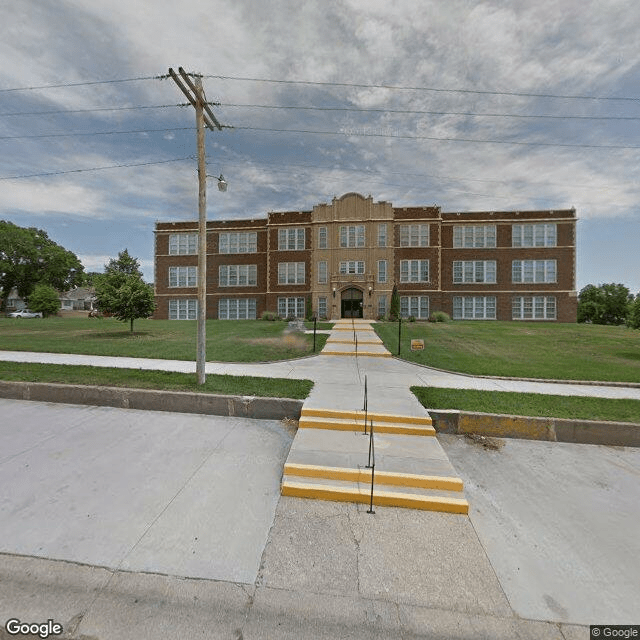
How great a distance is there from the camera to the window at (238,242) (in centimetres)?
3531

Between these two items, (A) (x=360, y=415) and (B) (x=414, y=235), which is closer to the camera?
(A) (x=360, y=415)

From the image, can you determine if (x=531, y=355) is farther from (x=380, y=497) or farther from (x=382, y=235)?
(x=382, y=235)

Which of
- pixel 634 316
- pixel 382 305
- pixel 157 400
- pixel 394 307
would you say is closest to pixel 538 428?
pixel 157 400

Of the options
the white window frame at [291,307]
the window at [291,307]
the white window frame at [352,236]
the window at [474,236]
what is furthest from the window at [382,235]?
the window at [291,307]

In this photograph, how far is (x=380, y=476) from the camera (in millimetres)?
4164

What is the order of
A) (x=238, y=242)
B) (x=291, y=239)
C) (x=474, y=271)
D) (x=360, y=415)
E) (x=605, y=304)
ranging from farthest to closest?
(x=605, y=304)
(x=238, y=242)
(x=291, y=239)
(x=474, y=271)
(x=360, y=415)

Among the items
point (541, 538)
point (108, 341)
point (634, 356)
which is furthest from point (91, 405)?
point (634, 356)

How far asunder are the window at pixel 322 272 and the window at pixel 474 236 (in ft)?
45.5

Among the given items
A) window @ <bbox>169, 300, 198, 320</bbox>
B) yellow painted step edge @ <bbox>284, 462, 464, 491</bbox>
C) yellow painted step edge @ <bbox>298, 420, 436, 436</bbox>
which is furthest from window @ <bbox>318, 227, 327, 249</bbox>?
yellow painted step edge @ <bbox>284, 462, 464, 491</bbox>

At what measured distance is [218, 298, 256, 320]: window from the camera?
116ft

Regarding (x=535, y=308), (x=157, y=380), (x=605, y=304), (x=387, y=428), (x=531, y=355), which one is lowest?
(x=387, y=428)

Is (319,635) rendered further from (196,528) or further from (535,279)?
(535,279)

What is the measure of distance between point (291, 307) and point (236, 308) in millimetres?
6915

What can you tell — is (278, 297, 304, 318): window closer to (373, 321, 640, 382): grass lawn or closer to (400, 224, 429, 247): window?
(400, 224, 429, 247): window
